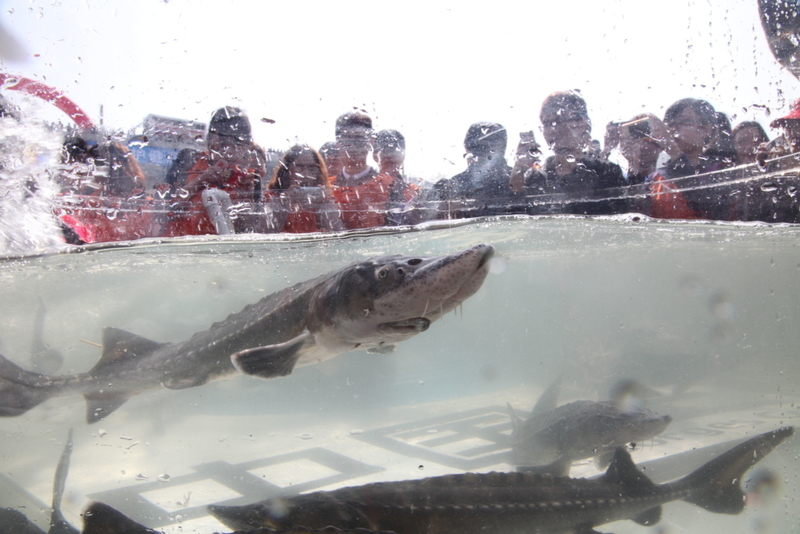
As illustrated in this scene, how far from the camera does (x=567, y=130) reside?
3877 millimetres

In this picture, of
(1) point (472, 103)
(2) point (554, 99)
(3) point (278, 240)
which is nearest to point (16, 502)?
(3) point (278, 240)

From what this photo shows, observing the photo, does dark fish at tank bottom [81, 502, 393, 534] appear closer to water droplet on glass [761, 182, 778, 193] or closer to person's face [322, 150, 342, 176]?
person's face [322, 150, 342, 176]

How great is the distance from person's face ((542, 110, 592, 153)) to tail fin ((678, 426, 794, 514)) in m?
3.74

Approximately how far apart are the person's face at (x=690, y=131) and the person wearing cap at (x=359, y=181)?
2.90 m

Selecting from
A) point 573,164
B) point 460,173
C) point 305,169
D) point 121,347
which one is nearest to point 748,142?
point 573,164

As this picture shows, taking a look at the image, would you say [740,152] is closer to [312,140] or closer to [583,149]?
[583,149]

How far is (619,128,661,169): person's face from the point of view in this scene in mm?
3963

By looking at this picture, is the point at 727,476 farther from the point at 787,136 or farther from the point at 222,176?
the point at 222,176

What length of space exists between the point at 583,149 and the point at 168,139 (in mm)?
4272

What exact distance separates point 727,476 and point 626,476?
1373 millimetres

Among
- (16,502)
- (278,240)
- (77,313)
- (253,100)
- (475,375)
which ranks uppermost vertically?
(253,100)

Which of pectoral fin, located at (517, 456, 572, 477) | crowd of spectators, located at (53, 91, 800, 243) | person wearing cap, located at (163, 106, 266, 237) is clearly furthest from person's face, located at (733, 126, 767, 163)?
person wearing cap, located at (163, 106, 266, 237)

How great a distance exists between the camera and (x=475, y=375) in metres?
23.1

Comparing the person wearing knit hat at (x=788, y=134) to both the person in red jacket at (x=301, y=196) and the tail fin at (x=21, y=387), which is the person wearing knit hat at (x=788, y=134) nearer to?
the person in red jacket at (x=301, y=196)
